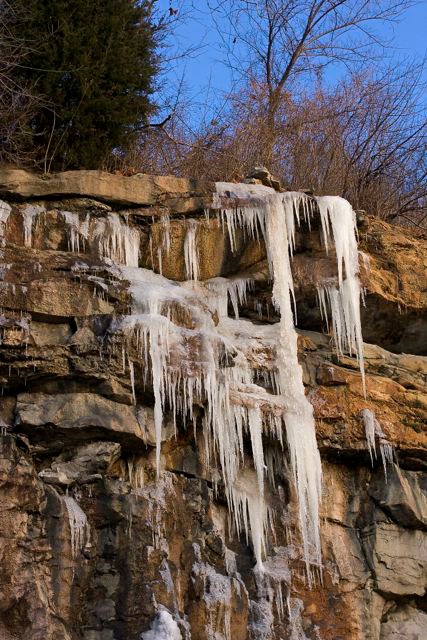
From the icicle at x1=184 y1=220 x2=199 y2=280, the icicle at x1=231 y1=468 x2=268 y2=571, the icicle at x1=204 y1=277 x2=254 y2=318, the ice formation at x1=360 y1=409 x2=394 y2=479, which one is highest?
the icicle at x1=184 y1=220 x2=199 y2=280

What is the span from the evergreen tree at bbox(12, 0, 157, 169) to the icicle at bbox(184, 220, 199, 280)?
5.79ft

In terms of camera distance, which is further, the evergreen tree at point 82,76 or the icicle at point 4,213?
the evergreen tree at point 82,76

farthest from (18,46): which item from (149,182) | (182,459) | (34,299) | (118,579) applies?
(118,579)

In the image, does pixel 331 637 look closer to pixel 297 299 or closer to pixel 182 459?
pixel 182 459

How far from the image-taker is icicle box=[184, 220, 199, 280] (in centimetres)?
1004

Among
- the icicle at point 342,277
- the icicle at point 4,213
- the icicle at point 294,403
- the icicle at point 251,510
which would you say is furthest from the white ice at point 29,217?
the icicle at point 251,510

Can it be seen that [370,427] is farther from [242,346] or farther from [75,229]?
[75,229]

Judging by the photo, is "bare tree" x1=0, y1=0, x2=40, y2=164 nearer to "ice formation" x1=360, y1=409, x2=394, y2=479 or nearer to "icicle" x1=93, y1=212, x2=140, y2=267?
"icicle" x1=93, y1=212, x2=140, y2=267

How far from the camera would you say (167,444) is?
8.91 meters

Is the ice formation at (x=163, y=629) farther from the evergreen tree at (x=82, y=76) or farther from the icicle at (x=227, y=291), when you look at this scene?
the evergreen tree at (x=82, y=76)

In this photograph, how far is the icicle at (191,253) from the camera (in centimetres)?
1004

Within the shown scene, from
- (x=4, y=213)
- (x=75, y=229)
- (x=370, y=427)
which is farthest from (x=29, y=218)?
(x=370, y=427)

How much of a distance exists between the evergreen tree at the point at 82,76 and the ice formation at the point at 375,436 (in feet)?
14.0

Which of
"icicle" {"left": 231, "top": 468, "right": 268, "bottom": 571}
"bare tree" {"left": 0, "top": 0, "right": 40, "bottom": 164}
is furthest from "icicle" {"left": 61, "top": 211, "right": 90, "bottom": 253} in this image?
"icicle" {"left": 231, "top": 468, "right": 268, "bottom": 571}
